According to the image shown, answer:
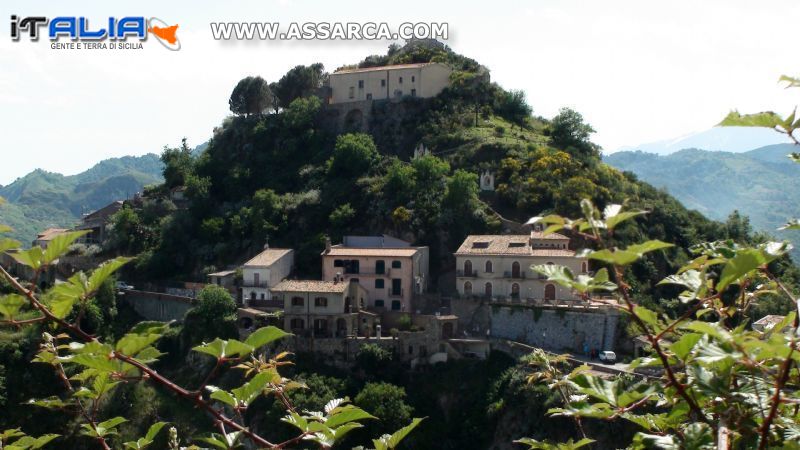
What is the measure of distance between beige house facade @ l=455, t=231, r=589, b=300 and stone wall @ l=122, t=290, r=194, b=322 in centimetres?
1717

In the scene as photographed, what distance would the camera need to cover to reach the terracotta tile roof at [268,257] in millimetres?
44281

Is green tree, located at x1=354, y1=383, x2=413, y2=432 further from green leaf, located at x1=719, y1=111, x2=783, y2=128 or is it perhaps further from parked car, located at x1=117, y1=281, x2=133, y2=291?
green leaf, located at x1=719, y1=111, x2=783, y2=128

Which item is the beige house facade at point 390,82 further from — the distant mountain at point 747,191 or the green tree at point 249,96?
the distant mountain at point 747,191

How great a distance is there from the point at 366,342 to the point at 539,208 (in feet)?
45.6

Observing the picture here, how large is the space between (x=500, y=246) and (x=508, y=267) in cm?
142

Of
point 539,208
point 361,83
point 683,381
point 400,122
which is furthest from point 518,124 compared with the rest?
point 683,381

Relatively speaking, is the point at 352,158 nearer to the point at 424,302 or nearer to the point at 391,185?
the point at 391,185

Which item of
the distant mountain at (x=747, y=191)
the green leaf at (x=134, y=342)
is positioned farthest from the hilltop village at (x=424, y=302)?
the distant mountain at (x=747, y=191)

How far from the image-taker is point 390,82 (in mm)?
64688

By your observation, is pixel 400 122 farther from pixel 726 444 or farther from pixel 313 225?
pixel 726 444

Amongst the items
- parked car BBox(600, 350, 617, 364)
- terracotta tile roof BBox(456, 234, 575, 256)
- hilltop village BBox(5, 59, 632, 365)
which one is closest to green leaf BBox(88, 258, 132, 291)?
parked car BBox(600, 350, 617, 364)

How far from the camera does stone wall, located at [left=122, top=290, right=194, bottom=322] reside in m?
48.0

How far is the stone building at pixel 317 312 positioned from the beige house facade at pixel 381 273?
184 cm

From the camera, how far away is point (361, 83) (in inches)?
2589
